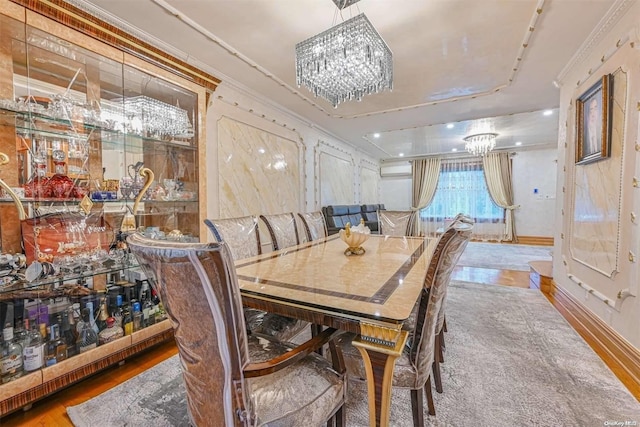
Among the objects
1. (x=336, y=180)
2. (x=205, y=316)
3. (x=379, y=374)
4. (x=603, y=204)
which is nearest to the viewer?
(x=205, y=316)

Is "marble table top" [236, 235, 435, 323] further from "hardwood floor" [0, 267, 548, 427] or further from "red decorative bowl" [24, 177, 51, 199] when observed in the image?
"red decorative bowl" [24, 177, 51, 199]

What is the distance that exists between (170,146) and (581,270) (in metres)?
3.87

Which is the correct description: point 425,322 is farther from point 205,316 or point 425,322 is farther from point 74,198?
point 74,198

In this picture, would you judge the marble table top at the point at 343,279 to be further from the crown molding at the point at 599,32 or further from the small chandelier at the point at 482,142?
the small chandelier at the point at 482,142

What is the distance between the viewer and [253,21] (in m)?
2.03

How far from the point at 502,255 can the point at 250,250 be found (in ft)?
18.2

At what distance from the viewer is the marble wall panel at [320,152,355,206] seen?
17.3 ft

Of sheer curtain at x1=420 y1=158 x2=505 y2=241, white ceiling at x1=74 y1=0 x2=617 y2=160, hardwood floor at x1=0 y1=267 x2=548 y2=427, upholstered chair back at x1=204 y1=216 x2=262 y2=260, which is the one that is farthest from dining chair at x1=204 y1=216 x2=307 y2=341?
sheer curtain at x1=420 y1=158 x2=505 y2=241

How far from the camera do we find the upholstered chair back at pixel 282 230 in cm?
229

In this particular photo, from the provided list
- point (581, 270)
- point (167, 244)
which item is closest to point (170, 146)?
point (167, 244)

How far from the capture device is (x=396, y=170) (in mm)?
8539

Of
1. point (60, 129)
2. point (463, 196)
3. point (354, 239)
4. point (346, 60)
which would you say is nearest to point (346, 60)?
point (346, 60)

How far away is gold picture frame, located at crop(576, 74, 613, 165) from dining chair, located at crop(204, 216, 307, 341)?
2.71 metres

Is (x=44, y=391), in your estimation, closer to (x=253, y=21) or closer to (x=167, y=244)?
(x=167, y=244)
